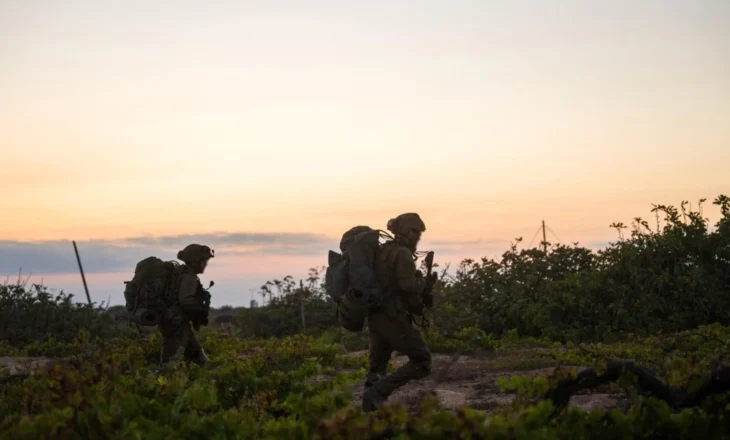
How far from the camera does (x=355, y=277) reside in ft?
28.4

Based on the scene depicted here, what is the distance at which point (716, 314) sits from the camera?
15867mm

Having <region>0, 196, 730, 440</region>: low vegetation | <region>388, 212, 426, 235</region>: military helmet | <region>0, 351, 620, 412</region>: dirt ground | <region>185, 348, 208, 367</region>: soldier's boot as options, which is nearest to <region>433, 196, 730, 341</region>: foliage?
<region>0, 196, 730, 440</region>: low vegetation

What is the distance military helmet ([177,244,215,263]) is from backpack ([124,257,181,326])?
18 cm

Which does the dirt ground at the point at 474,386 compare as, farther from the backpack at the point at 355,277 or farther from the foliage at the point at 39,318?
the foliage at the point at 39,318

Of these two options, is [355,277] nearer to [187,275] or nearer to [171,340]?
[187,275]

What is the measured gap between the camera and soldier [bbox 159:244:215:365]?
12133 millimetres

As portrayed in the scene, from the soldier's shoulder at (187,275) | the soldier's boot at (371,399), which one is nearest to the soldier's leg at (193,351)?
the soldier's shoulder at (187,275)

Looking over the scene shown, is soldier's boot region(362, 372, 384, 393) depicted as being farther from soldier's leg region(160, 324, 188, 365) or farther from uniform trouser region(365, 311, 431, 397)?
soldier's leg region(160, 324, 188, 365)

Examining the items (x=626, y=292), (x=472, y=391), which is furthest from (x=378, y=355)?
(x=626, y=292)

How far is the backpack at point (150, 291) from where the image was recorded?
39.6ft

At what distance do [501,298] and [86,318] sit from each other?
347 inches

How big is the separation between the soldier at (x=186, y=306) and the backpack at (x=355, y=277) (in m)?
3.73

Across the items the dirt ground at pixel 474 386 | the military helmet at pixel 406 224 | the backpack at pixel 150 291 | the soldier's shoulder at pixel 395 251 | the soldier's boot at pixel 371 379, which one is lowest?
the dirt ground at pixel 474 386

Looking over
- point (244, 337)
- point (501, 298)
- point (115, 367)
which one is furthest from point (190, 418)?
point (244, 337)
